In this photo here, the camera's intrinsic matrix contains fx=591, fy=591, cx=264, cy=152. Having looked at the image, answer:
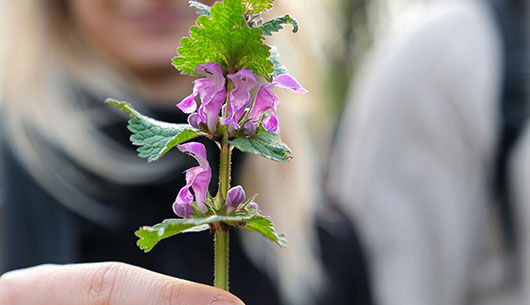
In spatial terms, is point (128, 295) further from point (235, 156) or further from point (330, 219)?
point (330, 219)

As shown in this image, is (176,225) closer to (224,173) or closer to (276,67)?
(224,173)

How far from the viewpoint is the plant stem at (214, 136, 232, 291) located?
0.56m

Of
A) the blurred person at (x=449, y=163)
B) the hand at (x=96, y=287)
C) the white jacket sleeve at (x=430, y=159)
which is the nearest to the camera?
the hand at (x=96, y=287)

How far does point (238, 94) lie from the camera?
1.87 ft

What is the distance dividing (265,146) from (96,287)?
362mm

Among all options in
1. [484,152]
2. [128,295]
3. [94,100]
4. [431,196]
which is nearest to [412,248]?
[431,196]

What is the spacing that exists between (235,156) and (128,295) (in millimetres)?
1846

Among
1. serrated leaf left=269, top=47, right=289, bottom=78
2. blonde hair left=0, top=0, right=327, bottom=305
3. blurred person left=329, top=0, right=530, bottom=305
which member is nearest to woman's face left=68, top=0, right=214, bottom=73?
blonde hair left=0, top=0, right=327, bottom=305

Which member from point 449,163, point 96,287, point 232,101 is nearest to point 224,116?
point 232,101

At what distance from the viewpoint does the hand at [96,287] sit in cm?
71

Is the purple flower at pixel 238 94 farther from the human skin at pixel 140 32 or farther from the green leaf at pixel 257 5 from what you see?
the human skin at pixel 140 32

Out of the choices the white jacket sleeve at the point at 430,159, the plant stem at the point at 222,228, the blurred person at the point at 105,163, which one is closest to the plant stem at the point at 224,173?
the plant stem at the point at 222,228

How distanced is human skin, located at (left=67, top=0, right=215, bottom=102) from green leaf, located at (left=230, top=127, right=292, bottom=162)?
1855 millimetres

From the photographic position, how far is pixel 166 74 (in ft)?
8.66
